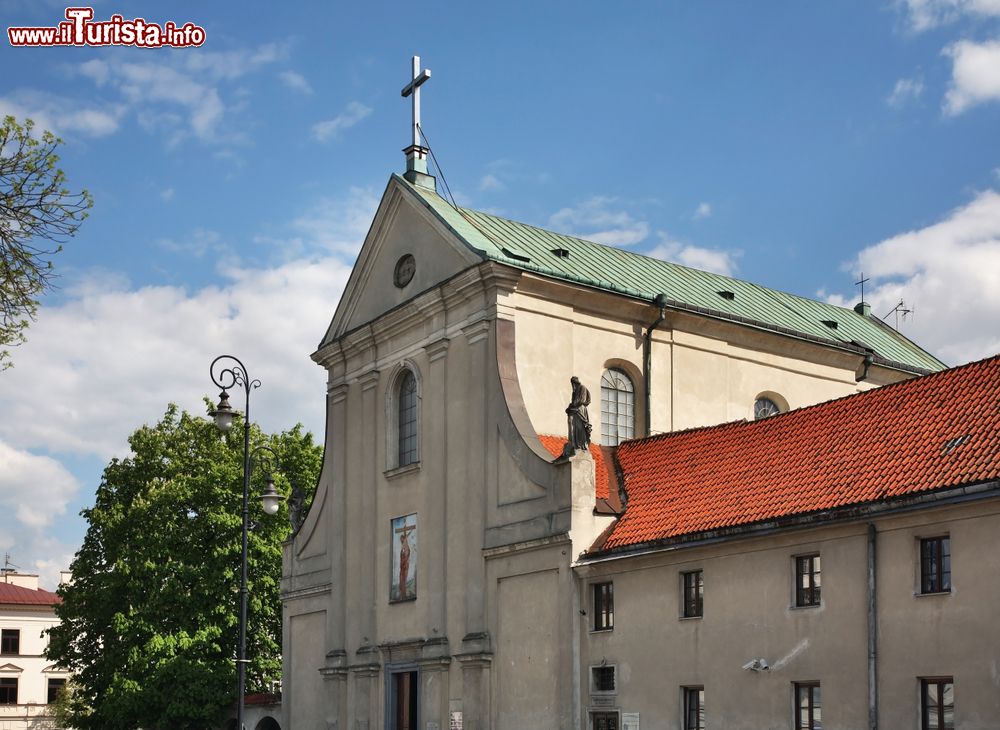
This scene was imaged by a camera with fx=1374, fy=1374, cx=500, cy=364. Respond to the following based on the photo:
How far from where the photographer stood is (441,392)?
117ft

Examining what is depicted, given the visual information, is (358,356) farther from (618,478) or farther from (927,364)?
(927,364)

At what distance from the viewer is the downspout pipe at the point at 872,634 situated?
22.4 metres

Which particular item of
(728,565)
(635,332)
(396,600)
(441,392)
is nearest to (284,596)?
(396,600)

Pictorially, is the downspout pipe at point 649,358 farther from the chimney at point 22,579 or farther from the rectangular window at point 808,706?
the chimney at point 22,579

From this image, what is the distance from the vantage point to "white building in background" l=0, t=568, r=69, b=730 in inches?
3364

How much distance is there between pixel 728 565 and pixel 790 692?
2751 mm

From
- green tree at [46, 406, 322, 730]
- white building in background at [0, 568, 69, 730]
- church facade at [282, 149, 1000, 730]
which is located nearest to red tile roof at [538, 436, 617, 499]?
church facade at [282, 149, 1000, 730]

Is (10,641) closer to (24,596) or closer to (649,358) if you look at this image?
(24,596)

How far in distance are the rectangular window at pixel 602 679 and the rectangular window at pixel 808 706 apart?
5044 millimetres

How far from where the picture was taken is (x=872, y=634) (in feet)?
74.4

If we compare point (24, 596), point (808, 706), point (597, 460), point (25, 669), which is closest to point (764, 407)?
point (597, 460)

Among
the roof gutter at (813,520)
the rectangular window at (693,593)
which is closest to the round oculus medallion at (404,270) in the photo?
the roof gutter at (813,520)

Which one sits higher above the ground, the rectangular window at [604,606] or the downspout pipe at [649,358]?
the downspout pipe at [649,358]

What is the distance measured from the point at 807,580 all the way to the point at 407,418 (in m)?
15.7
